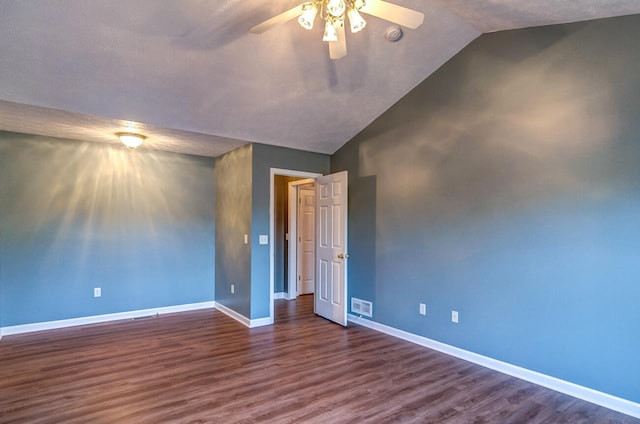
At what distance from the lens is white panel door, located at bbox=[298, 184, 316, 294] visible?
6359mm

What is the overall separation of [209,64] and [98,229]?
3.05 m

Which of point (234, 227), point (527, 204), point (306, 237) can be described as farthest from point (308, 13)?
point (306, 237)

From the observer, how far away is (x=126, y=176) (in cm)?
497

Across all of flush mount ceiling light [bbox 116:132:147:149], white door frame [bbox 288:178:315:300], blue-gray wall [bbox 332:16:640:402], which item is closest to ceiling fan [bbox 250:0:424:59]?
blue-gray wall [bbox 332:16:640:402]

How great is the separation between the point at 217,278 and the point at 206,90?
3158mm

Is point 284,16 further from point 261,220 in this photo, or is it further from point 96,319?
point 96,319

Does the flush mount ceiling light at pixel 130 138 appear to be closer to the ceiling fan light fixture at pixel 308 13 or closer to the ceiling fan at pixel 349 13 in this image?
the ceiling fan at pixel 349 13

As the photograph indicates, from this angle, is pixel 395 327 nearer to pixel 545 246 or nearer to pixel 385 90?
pixel 545 246

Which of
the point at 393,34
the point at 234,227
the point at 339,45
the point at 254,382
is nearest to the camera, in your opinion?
the point at 339,45

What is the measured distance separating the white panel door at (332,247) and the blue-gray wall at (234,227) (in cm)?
106

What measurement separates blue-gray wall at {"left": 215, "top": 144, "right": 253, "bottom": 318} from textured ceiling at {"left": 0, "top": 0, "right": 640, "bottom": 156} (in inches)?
21.8

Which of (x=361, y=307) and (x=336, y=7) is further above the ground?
(x=336, y=7)

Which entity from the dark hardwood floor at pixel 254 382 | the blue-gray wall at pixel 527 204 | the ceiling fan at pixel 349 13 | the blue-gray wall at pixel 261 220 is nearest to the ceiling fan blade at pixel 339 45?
the ceiling fan at pixel 349 13

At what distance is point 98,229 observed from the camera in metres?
4.76
